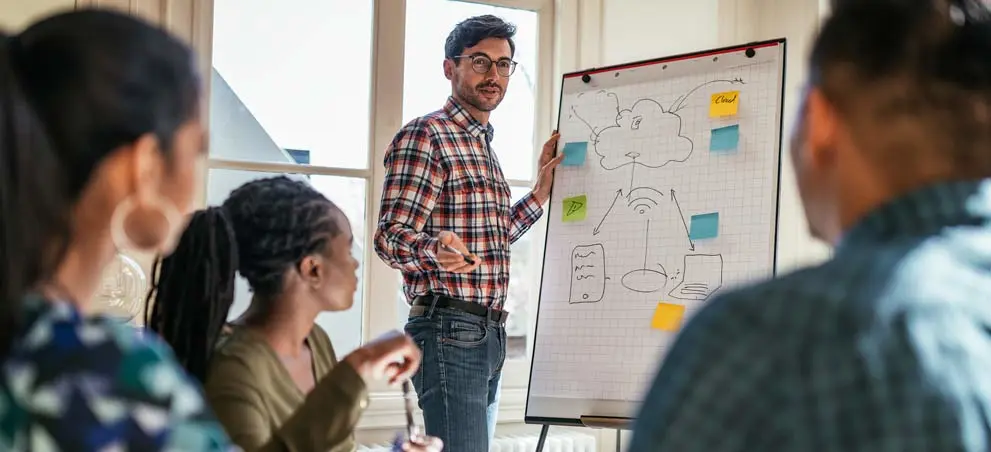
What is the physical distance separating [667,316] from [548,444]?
33.6 inches

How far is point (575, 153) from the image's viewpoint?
302 cm

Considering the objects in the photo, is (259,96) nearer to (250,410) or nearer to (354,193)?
(354,193)

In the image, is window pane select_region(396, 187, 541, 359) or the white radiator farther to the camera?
window pane select_region(396, 187, 541, 359)

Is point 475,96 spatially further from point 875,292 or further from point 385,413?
point 875,292

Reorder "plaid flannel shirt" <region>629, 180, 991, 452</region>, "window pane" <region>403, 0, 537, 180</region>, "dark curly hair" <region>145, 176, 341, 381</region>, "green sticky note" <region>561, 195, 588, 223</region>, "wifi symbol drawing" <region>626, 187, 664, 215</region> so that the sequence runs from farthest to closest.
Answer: "window pane" <region>403, 0, 537, 180</region> < "green sticky note" <region>561, 195, 588, 223</region> < "wifi symbol drawing" <region>626, 187, 664, 215</region> < "dark curly hair" <region>145, 176, 341, 381</region> < "plaid flannel shirt" <region>629, 180, 991, 452</region>

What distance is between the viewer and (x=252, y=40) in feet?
10.6

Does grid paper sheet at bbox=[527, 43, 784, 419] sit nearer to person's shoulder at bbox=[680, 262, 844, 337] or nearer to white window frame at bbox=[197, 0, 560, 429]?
white window frame at bbox=[197, 0, 560, 429]

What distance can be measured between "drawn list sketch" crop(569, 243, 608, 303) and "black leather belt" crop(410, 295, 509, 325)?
12.7 inches

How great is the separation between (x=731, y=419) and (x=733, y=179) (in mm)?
2046

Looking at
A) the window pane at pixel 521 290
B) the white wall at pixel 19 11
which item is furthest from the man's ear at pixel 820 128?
the window pane at pixel 521 290

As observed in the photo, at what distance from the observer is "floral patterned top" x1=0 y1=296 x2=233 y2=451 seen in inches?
29.7

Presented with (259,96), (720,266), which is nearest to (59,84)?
(720,266)

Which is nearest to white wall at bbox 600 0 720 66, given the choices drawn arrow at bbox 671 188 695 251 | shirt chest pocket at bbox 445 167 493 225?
drawn arrow at bbox 671 188 695 251

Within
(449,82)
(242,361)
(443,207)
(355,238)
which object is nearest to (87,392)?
(242,361)
